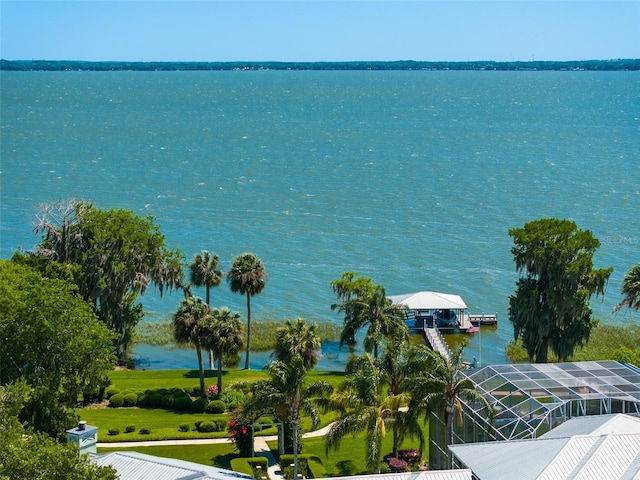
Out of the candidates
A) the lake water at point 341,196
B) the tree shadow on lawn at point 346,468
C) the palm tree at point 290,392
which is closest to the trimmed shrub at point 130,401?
the lake water at point 341,196

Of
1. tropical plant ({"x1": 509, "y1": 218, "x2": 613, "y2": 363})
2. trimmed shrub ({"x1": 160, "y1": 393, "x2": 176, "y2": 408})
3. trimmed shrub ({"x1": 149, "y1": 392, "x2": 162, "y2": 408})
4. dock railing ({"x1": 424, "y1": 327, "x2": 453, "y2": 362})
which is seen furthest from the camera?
dock railing ({"x1": 424, "y1": 327, "x2": 453, "y2": 362})

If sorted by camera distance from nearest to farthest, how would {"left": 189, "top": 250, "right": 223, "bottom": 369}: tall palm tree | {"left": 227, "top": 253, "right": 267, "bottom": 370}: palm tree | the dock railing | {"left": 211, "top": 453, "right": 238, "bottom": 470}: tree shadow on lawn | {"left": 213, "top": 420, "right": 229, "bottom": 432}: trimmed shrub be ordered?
{"left": 211, "top": 453, "right": 238, "bottom": 470}: tree shadow on lawn
{"left": 213, "top": 420, "right": 229, "bottom": 432}: trimmed shrub
{"left": 227, "top": 253, "right": 267, "bottom": 370}: palm tree
{"left": 189, "top": 250, "right": 223, "bottom": 369}: tall palm tree
the dock railing

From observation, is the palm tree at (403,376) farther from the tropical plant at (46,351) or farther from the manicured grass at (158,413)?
the tropical plant at (46,351)

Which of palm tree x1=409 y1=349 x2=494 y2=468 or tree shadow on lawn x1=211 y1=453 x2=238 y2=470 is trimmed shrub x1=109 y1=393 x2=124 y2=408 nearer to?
tree shadow on lawn x1=211 y1=453 x2=238 y2=470

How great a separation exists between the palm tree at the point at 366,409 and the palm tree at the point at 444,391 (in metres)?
0.80

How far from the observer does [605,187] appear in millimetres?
117500

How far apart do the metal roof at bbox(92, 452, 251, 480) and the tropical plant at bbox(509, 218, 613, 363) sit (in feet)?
83.8

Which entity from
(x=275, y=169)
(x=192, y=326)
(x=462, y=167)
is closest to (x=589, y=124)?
(x=462, y=167)

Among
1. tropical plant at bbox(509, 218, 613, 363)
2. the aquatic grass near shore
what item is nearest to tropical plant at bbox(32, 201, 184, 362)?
the aquatic grass near shore

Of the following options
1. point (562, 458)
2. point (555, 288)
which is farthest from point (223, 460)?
point (555, 288)

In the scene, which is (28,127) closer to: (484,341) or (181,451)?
(484,341)

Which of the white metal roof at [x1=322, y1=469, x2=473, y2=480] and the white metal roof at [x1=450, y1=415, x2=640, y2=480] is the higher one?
the white metal roof at [x1=450, y1=415, x2=640, y2=480]

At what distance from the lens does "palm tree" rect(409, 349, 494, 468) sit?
35219mm

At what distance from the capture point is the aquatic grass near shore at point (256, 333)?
63.9 meters
